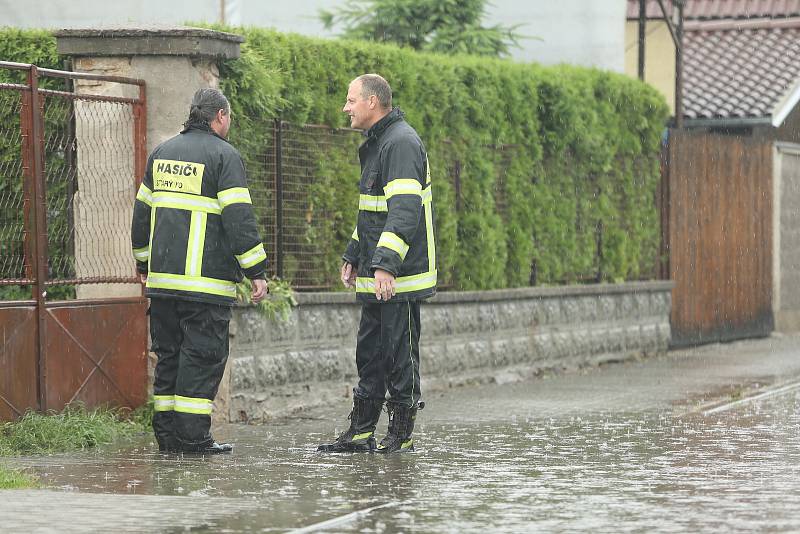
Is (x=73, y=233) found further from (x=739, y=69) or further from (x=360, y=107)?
(x=739, y=69)

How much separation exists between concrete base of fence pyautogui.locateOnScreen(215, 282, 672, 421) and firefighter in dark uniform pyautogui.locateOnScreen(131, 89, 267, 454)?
1.74 metres

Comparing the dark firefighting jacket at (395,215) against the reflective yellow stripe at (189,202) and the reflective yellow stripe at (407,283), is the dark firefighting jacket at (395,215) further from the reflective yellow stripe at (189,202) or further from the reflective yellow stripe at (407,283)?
the reflective yellow stripe at (189,202)

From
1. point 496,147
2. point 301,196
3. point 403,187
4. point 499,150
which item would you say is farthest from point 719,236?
point 403,187

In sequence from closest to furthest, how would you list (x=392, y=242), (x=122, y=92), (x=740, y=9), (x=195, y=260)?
(x=392, y=242) < (x=195, y=260) < (x=122, y=92) < (x=740, y=9)

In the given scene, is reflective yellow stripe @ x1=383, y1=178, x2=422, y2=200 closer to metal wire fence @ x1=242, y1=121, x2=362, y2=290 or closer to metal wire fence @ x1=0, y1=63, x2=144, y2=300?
metal wire fence @ x1=0, y1=63, x2=144, y2=300

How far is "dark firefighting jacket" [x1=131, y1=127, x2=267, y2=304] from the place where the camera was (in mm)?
9469

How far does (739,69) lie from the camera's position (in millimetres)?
22203

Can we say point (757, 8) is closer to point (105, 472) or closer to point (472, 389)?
point (472, 389)

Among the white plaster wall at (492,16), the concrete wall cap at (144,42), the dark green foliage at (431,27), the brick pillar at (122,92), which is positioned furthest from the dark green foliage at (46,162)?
the dark green foliage at (431,27)

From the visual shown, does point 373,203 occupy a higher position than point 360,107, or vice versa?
point 360,107

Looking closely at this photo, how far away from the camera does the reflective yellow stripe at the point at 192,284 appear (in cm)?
948

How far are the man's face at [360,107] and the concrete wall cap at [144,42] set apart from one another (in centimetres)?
154

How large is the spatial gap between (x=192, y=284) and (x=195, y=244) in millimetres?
220

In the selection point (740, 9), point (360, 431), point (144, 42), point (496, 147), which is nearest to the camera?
point (360, 431)
